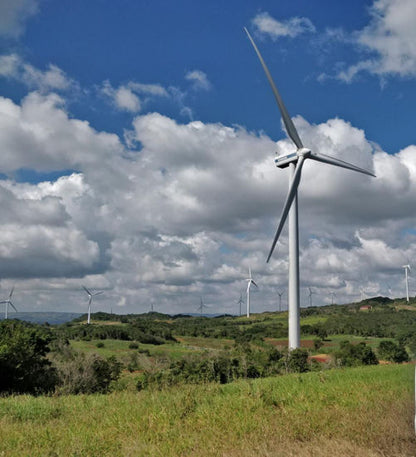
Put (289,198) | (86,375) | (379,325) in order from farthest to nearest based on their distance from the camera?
(379,325) → (289,198) → (86,375)

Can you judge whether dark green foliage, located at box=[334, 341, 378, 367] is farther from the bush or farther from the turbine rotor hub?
the bush

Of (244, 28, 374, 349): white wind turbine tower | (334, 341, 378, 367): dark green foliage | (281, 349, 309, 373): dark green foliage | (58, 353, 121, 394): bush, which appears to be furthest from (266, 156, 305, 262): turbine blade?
(58, 353, 121, 394): bush

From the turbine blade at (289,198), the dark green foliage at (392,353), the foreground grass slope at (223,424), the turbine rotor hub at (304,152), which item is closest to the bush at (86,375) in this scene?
the foreground grass slope at (223,424)

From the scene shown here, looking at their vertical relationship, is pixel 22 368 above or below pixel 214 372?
above

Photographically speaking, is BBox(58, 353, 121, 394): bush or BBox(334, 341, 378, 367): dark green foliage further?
BBox(334, 341, 378, 367): dark green foliage

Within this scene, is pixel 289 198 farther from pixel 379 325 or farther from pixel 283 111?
pixel 379 325

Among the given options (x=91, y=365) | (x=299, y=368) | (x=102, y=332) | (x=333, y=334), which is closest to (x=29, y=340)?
(x=91, y=365)

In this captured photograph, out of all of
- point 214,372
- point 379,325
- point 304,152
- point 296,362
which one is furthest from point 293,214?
point 379,325

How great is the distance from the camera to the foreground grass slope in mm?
10328

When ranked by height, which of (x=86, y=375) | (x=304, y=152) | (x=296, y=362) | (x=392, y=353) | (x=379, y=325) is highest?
(x=304, y=152)

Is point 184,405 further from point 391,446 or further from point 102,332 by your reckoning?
point 102,332

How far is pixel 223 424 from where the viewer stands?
12664mm

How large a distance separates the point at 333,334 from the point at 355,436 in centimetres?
12200

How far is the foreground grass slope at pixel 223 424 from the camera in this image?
1033 centimetres
